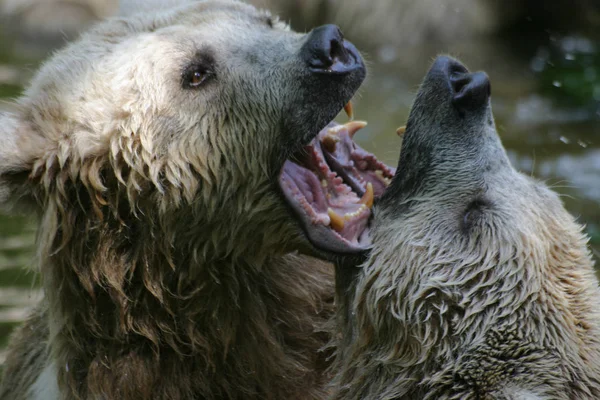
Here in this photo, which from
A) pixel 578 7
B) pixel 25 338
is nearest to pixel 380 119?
pixel 578 7

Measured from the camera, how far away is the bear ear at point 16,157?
3877 mm

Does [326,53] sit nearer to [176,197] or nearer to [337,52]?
[337,52]

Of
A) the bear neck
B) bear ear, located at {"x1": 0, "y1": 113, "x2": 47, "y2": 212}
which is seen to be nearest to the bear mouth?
the bear neck

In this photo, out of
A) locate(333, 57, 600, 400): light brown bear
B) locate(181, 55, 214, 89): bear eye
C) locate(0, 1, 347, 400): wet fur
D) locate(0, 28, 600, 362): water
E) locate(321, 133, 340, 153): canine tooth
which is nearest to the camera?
locate(333, 57, 600, 400): light brown bear

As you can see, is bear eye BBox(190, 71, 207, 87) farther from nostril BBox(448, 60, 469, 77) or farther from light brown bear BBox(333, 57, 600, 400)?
nostril BBox(448, 60, 469, 77)

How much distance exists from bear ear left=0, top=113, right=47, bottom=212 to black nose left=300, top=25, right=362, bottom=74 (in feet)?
4.03

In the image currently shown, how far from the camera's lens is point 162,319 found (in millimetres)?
4109

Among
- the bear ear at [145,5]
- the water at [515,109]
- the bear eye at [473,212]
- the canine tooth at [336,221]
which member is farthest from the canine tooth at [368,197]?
the water at [515,109]

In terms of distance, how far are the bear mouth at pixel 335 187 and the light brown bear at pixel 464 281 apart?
99mm

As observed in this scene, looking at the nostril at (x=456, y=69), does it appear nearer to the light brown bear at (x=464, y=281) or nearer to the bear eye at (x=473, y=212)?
the light brown bear at (x=464, y=281)

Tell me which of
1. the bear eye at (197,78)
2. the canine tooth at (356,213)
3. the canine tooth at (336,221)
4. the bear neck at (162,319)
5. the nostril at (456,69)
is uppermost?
the nostril at (456,69)

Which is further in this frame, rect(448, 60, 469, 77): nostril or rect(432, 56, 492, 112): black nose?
rect(448, 60, 469, 77): nostril

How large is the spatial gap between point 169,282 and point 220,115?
0.78 m

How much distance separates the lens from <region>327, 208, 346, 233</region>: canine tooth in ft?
13.0
